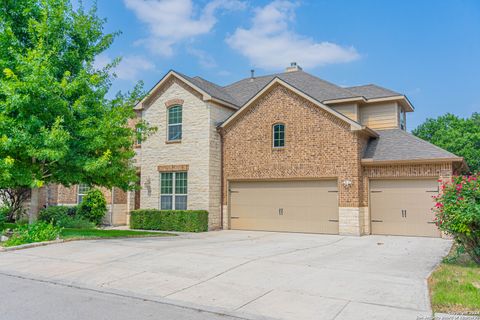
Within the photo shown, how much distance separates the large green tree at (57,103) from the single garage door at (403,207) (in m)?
10.0

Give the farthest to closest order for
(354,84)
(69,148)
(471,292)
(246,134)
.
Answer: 1. (354,84)
2. (246,134)
3. (69,148)
4. (471,292)

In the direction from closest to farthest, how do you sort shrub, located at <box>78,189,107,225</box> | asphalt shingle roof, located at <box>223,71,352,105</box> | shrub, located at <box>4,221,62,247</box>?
shrub, located at <box>4,221,62,247</box>, asphalt shingle roof, located at <box>223,71,352,105</box>, shrub, located at <box>78,189,107,225</box>

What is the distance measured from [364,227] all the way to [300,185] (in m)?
3.16

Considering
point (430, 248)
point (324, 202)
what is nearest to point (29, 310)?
point (430, 248)

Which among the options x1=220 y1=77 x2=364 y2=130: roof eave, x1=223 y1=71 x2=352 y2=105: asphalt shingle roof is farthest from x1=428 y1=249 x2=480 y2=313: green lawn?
x1=223 y1=71 x2=352 y2=105: asphalt shingle roof

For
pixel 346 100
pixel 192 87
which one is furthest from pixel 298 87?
pixel 192 87

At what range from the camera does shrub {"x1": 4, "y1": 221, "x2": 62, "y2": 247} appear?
12.2 meters

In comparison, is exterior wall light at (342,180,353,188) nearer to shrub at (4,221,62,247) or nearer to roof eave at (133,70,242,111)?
roof eave at (133,70,242,111)

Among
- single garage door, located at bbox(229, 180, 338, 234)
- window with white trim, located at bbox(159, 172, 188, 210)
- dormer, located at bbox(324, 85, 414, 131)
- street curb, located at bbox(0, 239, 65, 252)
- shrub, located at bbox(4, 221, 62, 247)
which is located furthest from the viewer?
window with white trim, located at bbox(159, 172, 188, 210)

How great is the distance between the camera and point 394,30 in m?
16.0

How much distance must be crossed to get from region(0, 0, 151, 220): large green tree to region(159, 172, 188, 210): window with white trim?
3.82m

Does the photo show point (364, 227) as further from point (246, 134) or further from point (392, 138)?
point (246, 134)

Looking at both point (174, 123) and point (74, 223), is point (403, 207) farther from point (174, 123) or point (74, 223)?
point (74, 223)

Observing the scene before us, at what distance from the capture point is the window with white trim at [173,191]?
19.1 meters
